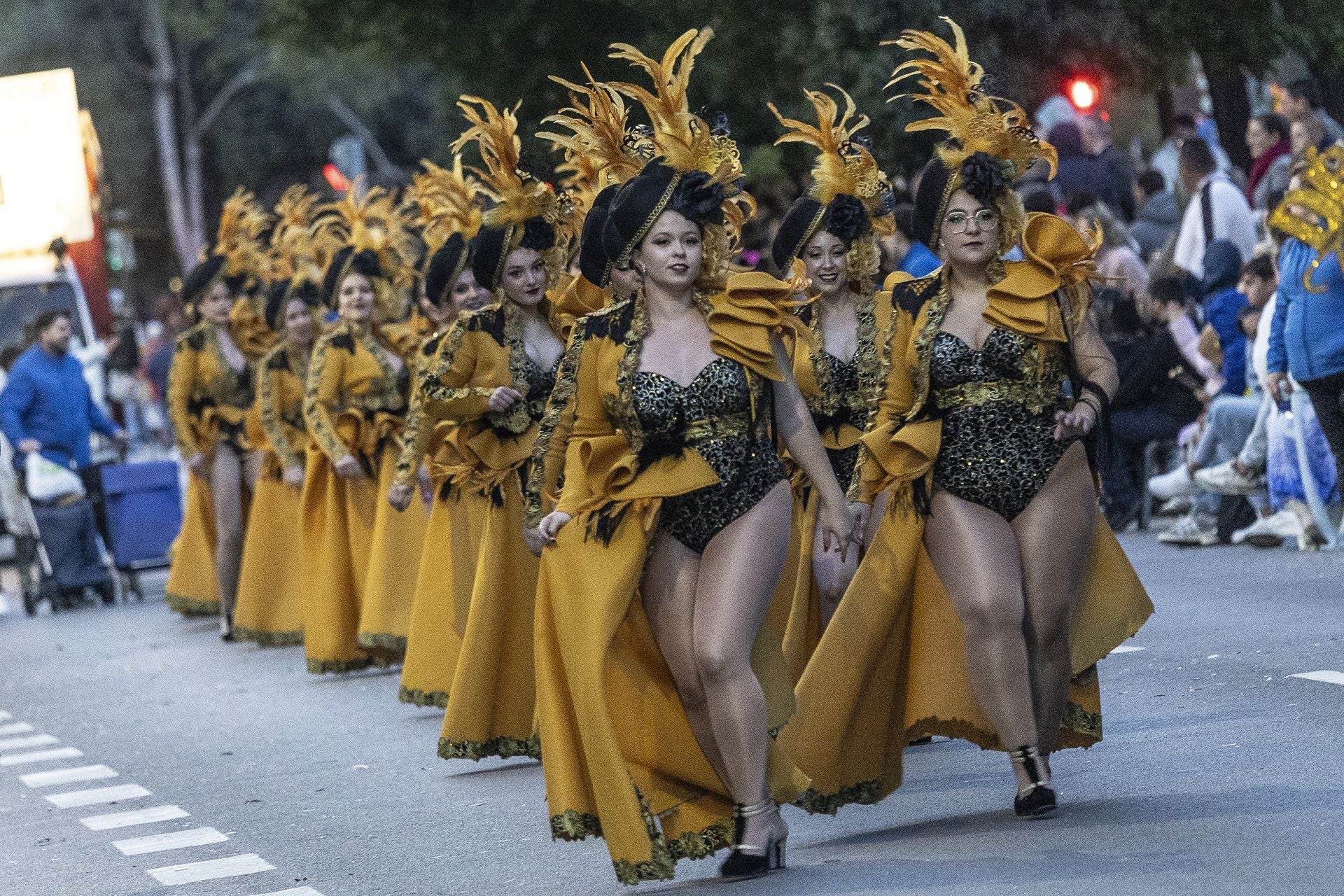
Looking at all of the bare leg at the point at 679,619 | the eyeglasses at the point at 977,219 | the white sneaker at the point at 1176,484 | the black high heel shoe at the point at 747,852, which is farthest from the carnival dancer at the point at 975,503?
the white sneaker at the point at 1176,484

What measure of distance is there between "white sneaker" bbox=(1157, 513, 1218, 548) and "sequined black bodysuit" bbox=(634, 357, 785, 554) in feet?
28.2

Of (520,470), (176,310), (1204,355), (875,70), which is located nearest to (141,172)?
(176,310)

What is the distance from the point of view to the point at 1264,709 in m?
9.01

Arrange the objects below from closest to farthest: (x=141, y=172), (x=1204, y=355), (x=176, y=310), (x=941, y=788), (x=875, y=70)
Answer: (x=941, y=788)
(x=1204, y=355)
(x=875, y=70)
(x=176, y=310)
(x=141, y=172)

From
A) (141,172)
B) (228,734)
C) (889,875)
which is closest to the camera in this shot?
(889,875)

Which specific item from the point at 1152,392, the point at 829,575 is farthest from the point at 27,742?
the point at 1152,392

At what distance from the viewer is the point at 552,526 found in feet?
23.0

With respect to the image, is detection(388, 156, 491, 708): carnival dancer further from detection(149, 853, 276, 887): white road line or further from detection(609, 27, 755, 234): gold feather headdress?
detection(609, 27, 755, 234): gold feather headdress

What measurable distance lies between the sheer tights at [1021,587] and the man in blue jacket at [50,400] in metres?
12.7

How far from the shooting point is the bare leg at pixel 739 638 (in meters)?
6.75

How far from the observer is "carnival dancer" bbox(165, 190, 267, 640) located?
50.9ft

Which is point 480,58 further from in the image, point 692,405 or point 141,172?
point 141,172

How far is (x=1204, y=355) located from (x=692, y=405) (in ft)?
29.9

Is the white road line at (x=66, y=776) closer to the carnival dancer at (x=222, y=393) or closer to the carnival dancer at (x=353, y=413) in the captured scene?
the carnival dancer at (x=353, y=413)
